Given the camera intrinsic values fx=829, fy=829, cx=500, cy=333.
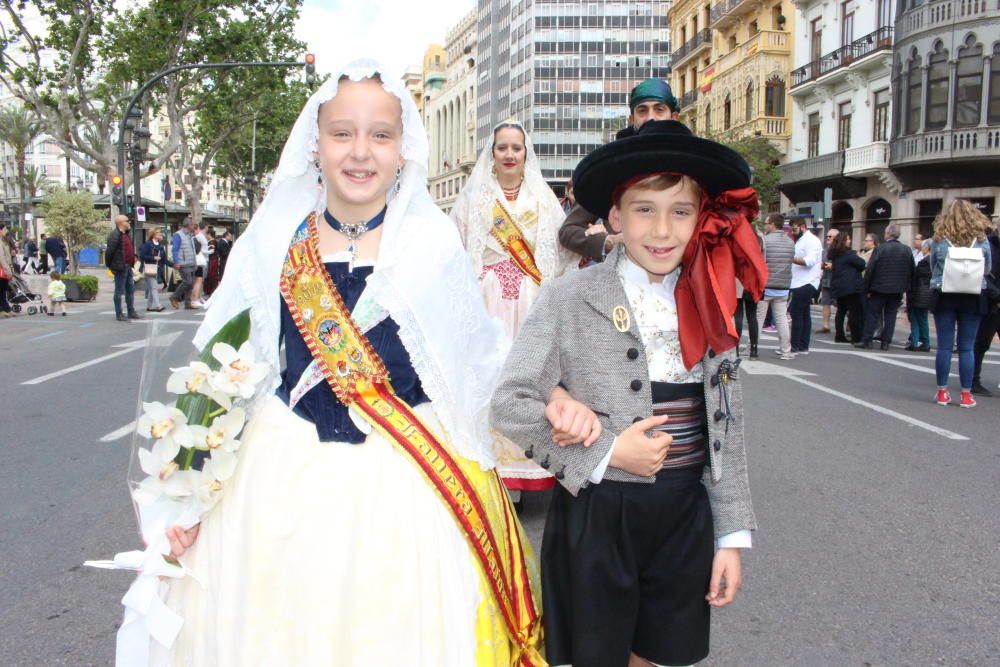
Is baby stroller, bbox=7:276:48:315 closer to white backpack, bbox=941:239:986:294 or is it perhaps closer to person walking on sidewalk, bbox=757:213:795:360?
person walking on sidewalk, bbox=757:213:795:360

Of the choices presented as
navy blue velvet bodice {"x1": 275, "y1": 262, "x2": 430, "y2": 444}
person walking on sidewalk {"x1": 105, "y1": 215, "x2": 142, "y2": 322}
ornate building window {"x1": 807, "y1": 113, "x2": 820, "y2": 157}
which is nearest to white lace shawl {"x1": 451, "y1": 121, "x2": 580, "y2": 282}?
navy blue velvet bodice {"x1": 275, "y1": 262, "x2": 430, "y2": 444}

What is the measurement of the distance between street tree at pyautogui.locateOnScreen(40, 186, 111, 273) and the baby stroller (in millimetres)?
11099

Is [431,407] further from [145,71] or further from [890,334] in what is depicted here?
Answer: [145,71]

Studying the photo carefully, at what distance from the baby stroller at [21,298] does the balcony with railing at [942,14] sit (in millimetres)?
25921

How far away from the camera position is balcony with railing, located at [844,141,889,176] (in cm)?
2820

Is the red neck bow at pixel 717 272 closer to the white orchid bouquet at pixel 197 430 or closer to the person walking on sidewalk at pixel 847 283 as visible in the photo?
the white orchid bouquet at pixel 197 430

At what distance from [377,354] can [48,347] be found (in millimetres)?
11083

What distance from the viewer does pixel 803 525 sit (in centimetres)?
453

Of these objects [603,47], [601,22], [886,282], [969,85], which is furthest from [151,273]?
[601,22]

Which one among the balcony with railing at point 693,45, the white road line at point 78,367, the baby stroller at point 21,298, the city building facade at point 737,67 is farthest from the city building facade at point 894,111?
the baby stroller at point 21,298

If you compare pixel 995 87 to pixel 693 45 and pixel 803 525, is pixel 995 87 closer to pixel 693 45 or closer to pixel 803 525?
pixel 693 45

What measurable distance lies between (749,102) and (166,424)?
3848 centimetres

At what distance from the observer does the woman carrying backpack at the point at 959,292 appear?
25.6ft

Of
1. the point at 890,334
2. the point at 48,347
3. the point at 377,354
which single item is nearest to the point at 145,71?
the point at 48,347
